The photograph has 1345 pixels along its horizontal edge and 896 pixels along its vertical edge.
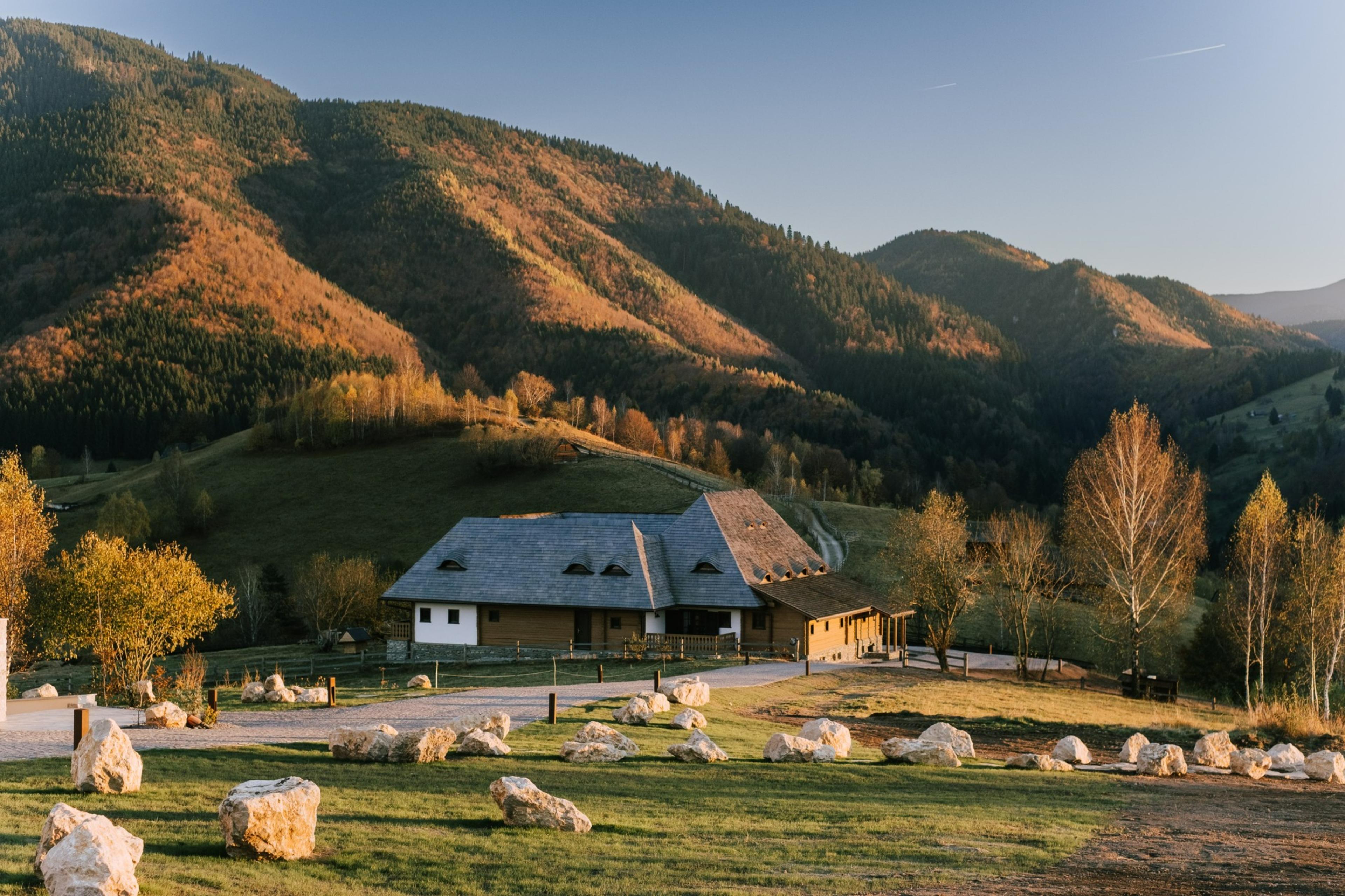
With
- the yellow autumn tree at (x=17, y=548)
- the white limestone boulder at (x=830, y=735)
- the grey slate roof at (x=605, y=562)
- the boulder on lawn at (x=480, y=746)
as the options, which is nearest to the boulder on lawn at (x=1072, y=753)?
the white limestone boulder at (x=830, y=735)

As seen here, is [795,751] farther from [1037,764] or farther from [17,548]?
[17,548]

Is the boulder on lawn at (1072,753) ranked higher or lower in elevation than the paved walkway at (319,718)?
lower

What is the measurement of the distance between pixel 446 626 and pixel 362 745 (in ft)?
123

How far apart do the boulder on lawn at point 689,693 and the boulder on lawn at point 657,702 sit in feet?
2.52

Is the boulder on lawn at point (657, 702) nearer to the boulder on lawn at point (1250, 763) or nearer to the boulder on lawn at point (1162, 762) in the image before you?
the boulder on lawn at point (1162, 762)

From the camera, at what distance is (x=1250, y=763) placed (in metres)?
27.4

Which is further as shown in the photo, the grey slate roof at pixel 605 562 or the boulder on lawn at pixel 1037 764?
the grey slate roof at pixel 605 562

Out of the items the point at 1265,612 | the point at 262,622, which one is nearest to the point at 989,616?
the point at 1265,612

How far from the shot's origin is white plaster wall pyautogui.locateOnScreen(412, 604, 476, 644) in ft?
195

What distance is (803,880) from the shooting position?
1468 centimetres

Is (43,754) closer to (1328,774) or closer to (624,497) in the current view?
(1328,774)

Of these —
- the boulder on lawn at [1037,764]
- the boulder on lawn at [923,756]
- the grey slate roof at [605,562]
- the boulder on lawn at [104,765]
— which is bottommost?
the boulder on lawn at [1037,764]

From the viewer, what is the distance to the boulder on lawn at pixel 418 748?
22.9 metres

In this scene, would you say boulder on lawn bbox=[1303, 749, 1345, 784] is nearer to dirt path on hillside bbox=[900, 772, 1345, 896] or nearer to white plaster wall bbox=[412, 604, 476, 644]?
dirt path on hillside bbox=[900, 772, 1345, 896]
